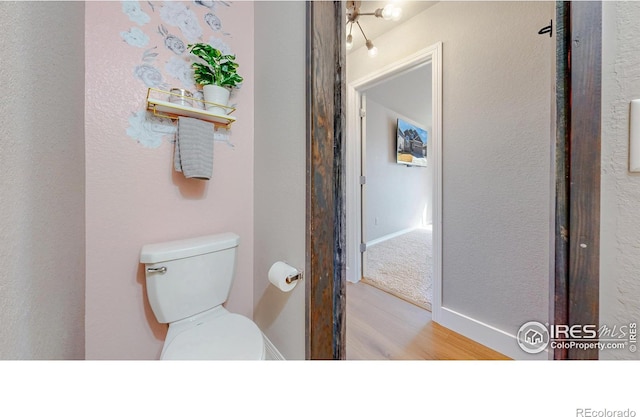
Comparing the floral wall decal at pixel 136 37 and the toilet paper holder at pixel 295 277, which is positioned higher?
the floral wall decal at pixel 136 37

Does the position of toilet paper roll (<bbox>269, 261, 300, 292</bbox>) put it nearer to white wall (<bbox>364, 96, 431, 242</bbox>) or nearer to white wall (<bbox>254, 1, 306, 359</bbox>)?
white wall (<bbox>254, 1, 306, 359</bbox>)

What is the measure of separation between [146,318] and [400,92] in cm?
356

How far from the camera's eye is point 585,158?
1.28ft

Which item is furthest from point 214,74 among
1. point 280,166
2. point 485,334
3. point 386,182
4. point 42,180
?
point 386,182

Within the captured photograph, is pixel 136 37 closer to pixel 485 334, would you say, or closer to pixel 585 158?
pixel 585 158

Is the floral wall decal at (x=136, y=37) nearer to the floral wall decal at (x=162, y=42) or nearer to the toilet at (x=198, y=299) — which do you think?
the floral wall decal at (x=162, y=42)

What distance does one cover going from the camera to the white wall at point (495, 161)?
3.74 ft

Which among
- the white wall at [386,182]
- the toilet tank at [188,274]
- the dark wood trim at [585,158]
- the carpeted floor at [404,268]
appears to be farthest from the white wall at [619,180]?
the white wall at [386,182]

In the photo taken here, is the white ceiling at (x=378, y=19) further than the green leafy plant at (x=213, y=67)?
Yes

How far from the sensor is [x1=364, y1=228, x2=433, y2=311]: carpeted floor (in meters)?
1.96

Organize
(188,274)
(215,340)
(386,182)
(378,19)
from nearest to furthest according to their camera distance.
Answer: (215,340)
(188,274)
(378,19)
(386,182)

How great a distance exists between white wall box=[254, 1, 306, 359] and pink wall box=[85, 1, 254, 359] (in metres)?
A: 0.23

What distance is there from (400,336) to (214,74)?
6.29ft

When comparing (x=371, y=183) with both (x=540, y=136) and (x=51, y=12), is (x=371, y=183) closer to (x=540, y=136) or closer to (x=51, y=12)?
(x=540, y=136)
